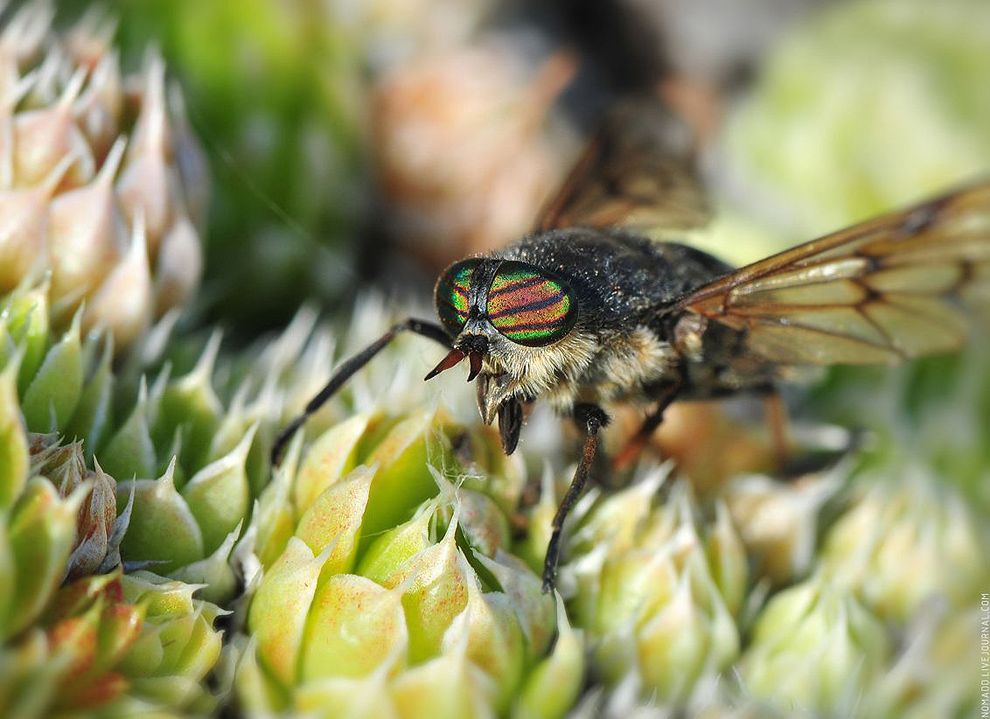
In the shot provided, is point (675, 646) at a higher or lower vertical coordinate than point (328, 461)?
lower

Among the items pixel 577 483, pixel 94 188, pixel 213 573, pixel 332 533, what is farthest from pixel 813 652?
pixel 94 188

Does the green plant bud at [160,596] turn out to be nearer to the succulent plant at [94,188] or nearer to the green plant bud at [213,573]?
the green plant bud at [213,573]

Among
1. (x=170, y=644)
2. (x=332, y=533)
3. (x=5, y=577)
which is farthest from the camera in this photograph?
(x=332, y=533)

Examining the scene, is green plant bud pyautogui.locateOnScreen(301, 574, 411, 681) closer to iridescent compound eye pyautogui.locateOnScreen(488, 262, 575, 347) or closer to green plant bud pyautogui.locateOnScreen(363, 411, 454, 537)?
green plant bud pyautogui.locateOnScreen(363, 411, 454, 537)

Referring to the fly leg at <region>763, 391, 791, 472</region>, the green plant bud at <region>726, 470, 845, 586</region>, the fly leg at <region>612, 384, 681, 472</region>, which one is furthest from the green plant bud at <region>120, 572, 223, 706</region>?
the fly leg at <region>763, 391, 791, 472</region>

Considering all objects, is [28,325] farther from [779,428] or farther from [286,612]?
[779,428]

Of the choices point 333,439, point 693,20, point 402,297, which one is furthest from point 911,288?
point 693,20

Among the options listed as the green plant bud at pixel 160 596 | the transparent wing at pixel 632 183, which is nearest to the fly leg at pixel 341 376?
the green plant bud at pixel 160 596

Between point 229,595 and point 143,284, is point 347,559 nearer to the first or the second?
point 229,595
